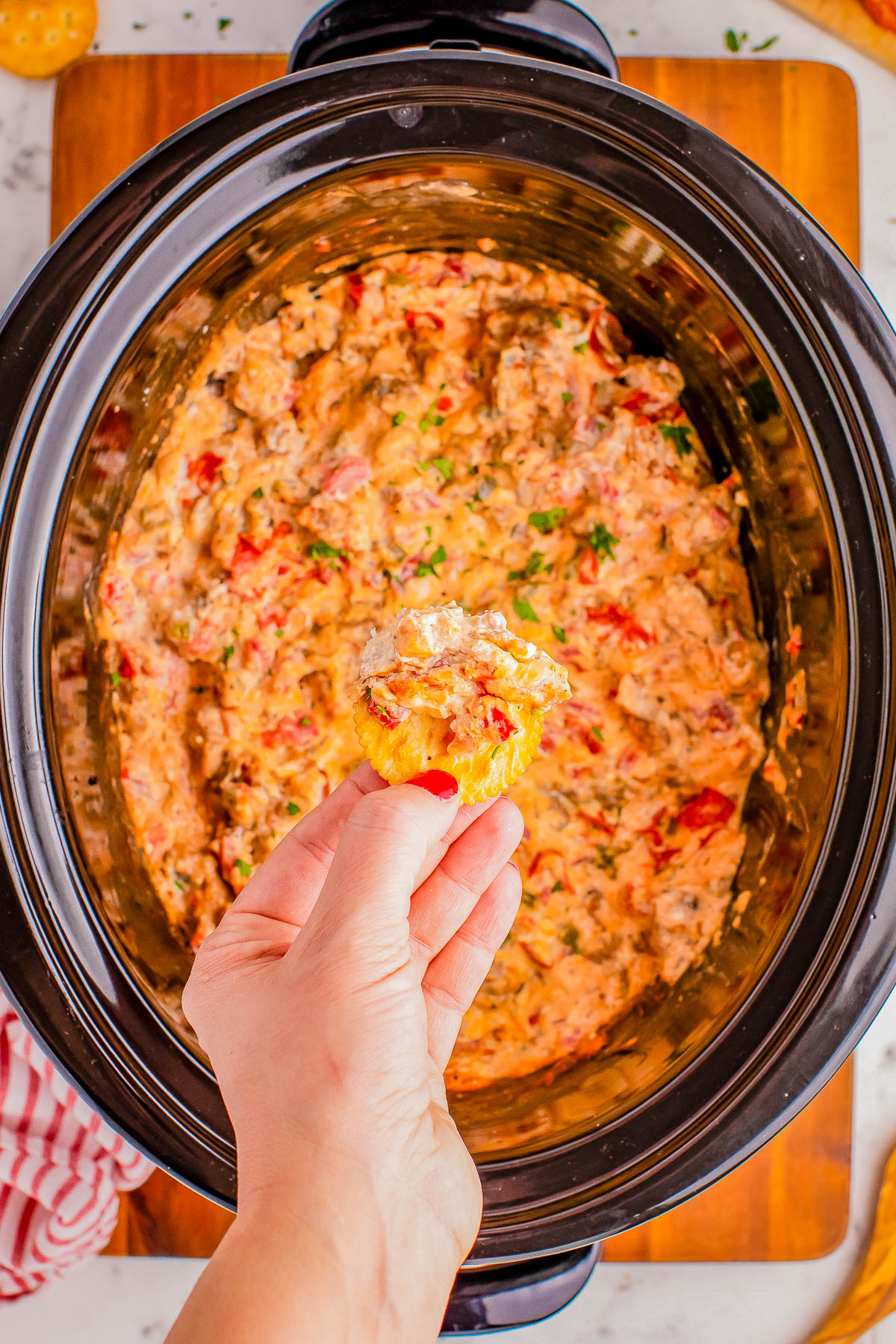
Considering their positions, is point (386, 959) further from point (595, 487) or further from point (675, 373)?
point (675, 373)

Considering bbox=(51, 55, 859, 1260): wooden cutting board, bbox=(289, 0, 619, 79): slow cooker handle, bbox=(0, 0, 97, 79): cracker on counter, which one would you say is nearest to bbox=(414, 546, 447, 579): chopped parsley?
bbox=(289, 0, 619, 79): slow cooker handle

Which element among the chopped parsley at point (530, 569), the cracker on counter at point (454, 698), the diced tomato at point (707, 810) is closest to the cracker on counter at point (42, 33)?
the chopped parsley at point (530, 569)

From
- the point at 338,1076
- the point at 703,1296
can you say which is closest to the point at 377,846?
the point at 338,1076

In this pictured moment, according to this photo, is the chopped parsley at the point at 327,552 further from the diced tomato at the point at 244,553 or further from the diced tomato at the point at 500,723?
the diced tomato at the point at 500,723

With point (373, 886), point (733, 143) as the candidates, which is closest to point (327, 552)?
point (373, 886)

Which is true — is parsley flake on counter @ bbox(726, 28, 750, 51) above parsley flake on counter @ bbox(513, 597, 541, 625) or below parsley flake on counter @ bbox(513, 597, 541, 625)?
above

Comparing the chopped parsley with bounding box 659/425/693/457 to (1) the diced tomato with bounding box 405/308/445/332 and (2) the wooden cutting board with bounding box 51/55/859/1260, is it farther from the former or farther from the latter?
(2) the wooden cutting board with bounding box 51/55/859/1260
